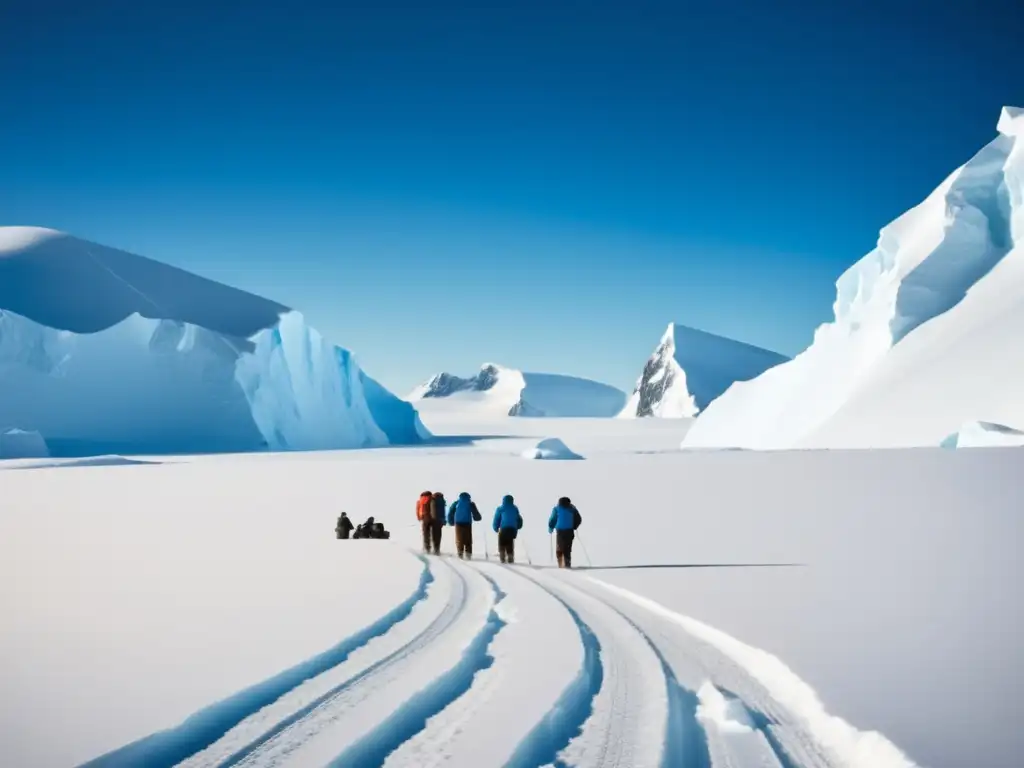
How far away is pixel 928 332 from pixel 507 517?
29.7 metres

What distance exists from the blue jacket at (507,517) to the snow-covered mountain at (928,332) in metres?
23.2

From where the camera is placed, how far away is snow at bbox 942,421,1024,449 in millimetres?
24469

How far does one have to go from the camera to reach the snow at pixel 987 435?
80.3 ft

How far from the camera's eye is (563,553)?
9.87 meters

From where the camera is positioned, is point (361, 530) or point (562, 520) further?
point (361, 530)

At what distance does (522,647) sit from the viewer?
16.8 ft

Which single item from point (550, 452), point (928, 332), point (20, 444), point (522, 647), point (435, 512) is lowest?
point (522, 647)

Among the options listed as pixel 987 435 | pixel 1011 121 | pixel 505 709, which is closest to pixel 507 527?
pixel 505 709

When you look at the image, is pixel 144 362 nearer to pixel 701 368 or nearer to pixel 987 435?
pixel 987 435

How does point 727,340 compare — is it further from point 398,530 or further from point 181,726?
point 181,726

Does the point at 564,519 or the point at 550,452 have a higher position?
the point at 550,452

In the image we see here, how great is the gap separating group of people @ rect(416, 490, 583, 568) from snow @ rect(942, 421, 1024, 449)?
2000cm

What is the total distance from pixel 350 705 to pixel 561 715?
1.06m

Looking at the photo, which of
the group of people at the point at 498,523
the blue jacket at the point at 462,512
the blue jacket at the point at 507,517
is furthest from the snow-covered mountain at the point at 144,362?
the blue jacket at the point at 507,517
